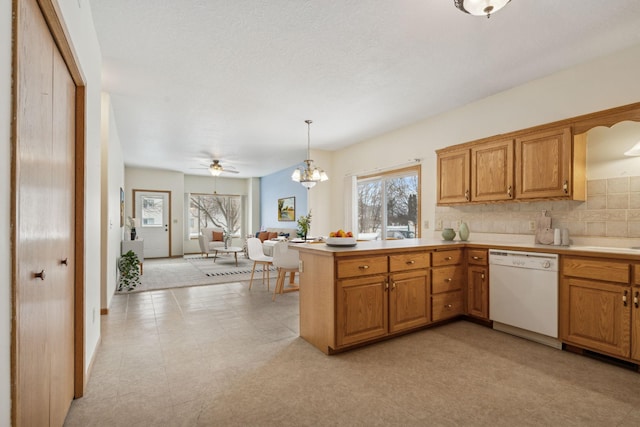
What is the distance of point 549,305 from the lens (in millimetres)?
2811

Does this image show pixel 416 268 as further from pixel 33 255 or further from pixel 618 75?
pixel 33 255

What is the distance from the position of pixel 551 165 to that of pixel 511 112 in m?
0.88

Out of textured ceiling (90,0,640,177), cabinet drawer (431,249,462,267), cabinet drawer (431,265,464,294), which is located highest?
textured ceiling (90,0,640,177)

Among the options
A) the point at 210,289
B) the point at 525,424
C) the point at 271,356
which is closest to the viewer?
the point at 525,424

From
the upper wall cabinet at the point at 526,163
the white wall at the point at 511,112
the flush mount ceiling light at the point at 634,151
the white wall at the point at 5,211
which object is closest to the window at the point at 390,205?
the white wall at the point at 511,112

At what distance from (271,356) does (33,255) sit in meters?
1.86

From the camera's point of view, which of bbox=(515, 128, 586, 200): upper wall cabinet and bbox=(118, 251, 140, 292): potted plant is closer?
bbox=(515, 128, 586, 200): upper wall cabinet

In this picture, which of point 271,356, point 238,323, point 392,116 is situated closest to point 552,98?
point 392,116

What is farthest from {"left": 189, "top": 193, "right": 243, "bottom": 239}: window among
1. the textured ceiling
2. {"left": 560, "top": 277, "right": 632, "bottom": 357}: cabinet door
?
{"left": 560, "top": 277, "right": 632, "bottom": 357}: cabinet door

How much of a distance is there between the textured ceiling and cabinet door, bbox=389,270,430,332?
6.74ft

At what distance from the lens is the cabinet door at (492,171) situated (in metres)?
3.43

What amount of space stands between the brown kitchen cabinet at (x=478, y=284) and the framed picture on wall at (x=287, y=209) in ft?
18.3

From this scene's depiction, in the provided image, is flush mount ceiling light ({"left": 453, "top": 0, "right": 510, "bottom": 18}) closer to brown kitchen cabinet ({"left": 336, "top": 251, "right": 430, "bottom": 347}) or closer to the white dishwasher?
brown kitchen cabinet ({"left": 336, "top": 251, "right": 430, "bottom": 347})

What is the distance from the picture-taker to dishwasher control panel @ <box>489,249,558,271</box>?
280cm
